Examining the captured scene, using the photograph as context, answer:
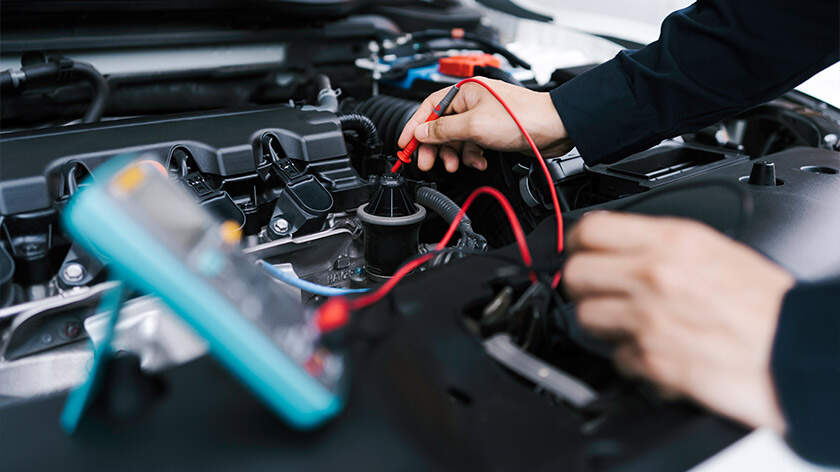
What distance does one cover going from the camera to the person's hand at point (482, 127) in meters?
0.94

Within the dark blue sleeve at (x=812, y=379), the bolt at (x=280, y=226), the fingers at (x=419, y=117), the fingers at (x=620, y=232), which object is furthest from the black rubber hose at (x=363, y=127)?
the dark blue sleeve at (x=812, y=379)

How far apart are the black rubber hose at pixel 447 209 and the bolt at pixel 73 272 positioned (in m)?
0.49

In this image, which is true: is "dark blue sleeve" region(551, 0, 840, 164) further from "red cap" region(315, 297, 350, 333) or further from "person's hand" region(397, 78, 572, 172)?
"red cap" region(315, 297, 350, 333)

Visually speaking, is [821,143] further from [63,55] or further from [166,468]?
[63,55]

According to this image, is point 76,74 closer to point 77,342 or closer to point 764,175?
point 77,342

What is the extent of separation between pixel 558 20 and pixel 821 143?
42.3 inches

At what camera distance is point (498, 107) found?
956 mm

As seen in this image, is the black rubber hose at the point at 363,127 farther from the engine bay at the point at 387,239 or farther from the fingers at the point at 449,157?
the fingers at the point at 449,157

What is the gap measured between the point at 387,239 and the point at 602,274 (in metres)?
0.44

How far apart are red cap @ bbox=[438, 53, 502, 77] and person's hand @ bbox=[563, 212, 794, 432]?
797 mm

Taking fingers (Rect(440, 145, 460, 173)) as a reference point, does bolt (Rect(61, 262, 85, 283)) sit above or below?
below

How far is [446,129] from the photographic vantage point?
0.95m

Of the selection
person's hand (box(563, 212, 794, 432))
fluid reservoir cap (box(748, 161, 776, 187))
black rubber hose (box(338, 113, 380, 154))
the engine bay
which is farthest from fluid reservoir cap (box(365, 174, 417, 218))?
fluid reservoir cap (box(748, 161, 776, 187))

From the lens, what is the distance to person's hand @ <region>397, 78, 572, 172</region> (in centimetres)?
94
